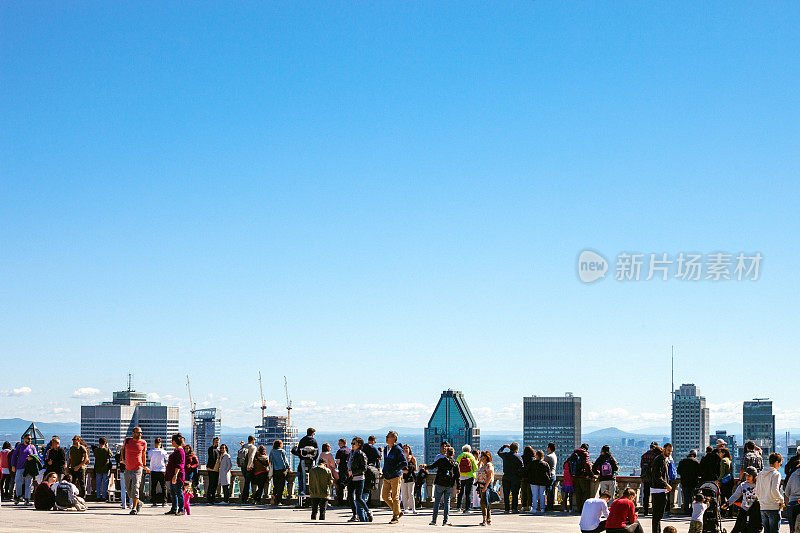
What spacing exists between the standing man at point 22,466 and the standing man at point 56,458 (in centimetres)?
99

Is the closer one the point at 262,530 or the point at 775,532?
the point at 775,532

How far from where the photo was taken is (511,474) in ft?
82.5

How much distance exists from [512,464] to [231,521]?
7576 millimetres

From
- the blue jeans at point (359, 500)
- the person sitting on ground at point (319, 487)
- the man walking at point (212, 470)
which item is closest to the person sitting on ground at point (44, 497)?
the man walking at point (212, 470)

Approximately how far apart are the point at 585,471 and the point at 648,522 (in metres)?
2.69

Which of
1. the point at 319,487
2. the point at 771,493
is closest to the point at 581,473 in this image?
the point at 319,487

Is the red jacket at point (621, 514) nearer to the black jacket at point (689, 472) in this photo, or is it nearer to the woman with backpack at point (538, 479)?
the black jacket at point (689, 472)

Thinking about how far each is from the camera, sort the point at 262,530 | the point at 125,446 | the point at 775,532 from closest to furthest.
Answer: the point at 775,532, the point at 262,530, the point at 125,446

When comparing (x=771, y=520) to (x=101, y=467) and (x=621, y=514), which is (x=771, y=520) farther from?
(x=101, y=467)

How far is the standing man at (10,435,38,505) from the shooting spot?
26.3 metres

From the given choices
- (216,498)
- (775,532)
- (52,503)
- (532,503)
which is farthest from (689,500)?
(52,503)

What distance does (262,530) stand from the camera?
19.2m

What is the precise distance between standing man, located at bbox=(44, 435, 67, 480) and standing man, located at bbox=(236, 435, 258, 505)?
449 centimetres

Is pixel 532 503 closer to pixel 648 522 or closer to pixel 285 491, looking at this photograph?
pixel 648 522
